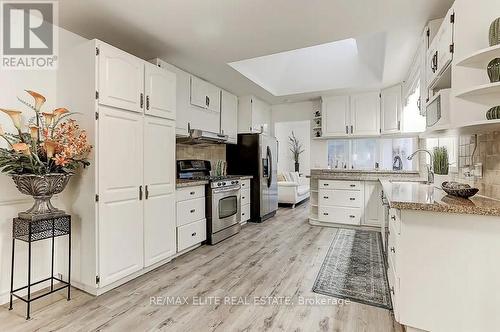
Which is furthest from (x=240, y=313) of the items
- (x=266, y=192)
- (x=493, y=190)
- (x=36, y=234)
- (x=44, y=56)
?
(x=266, y=192)

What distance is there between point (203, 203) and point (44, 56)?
7.55 feet

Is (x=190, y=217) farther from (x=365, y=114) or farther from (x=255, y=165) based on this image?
(x=365, y=114)

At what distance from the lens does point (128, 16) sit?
2332mm

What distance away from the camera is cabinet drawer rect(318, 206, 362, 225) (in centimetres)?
436

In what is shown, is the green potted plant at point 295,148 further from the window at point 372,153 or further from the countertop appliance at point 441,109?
the countertop appliance at point 441,109

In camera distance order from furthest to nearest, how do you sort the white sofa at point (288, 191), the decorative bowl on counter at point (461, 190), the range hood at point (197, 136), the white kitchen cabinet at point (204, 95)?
the white sofa at point (288, 191) < the white kitchen cabinet at point (204, 95) < the range hood at point (197, 136) < the decorative bowl on counter at point (461, 190)

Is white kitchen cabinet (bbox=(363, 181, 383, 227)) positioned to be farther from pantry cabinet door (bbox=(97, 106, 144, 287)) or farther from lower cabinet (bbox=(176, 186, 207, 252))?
pantry cabinet door (bbox=(97, 106, 144, 287))

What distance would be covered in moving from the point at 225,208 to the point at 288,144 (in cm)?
557

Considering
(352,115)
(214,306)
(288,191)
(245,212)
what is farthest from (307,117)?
(214,306)

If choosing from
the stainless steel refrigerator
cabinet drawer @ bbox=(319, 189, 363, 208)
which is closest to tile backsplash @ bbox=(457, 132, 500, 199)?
cabinet drawer @ bbox=(319, 189, 363, 208)

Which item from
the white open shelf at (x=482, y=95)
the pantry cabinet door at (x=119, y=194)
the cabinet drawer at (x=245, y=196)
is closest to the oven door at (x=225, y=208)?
the cabinet drawer at (x=245, y=196)

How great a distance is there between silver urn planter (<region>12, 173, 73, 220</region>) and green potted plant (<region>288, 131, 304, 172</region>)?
24.1 ft

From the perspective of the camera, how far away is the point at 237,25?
8.30 ft

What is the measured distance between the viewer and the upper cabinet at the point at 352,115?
16.4 feet
